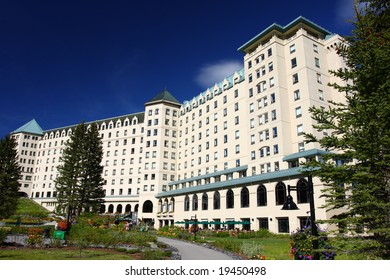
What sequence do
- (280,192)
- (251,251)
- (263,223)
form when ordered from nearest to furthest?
1. (251,251)
2. (280,192)
3. (263,223)

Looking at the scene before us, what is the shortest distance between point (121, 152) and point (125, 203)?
15520 mm

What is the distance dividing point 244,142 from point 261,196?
1346 cm

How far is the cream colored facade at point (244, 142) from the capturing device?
131ft

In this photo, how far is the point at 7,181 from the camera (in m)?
35.2

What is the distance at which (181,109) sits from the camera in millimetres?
73062

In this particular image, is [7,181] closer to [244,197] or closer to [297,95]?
[244,197]

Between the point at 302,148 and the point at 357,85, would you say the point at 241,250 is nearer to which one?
the point at 357,85

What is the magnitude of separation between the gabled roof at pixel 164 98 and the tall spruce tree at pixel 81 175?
22067 millimetres

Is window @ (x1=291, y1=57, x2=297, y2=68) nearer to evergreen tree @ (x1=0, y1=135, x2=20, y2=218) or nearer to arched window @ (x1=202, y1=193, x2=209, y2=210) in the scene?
arched window @ (x1=202, y1=193, x2=209, y2=210)

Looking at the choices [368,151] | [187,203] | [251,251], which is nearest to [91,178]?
[187,203]

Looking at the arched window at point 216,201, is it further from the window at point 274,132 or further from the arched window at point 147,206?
the arched window at point 147,206

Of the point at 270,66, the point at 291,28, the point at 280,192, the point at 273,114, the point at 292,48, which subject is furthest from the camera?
the point at 270,66

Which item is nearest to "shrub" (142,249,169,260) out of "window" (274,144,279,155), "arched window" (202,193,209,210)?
"window" (274,144,279,155)
